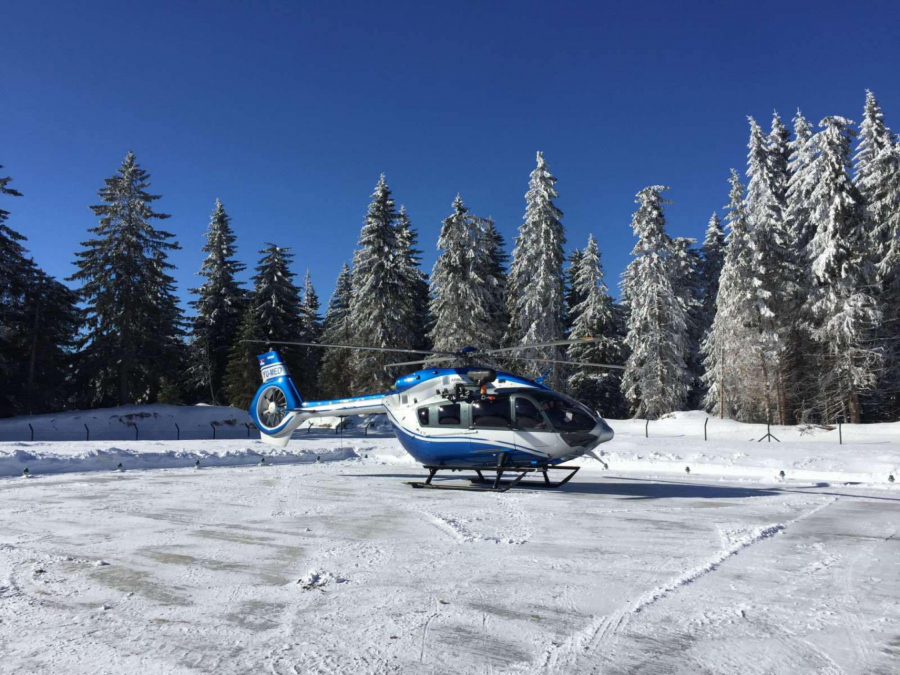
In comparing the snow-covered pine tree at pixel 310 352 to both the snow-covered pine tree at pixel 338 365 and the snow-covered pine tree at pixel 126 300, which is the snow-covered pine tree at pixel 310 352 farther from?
the snow-covered pine tree at pixel 126 300

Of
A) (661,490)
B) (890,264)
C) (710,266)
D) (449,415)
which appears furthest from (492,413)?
(710,266)

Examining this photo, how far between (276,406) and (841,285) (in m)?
25.6

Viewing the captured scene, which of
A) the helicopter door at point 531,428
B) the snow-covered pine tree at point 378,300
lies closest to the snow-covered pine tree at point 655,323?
the snow-covered pine tree at point 378,300

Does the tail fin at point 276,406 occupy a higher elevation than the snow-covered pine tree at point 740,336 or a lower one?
lower

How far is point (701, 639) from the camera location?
163 inches

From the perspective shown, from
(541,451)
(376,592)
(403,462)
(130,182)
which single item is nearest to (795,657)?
(376,592)

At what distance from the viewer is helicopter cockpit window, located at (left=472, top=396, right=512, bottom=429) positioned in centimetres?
1171

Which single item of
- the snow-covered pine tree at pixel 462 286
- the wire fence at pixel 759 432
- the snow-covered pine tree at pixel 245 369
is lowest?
the wire fence at pixel 759 432

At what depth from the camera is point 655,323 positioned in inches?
1242

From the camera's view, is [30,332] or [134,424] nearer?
[134,424]

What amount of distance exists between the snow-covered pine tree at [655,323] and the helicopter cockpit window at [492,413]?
2110 cm

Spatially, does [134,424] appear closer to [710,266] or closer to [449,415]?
[449,415]

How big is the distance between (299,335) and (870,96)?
35.8 metres

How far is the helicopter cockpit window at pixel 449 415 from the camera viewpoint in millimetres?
12117
